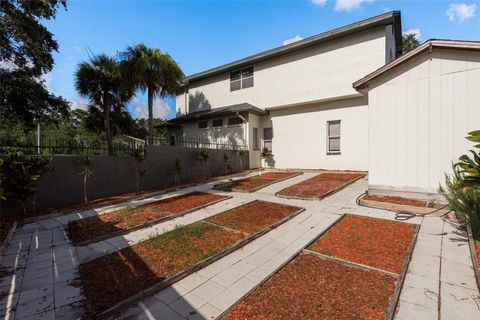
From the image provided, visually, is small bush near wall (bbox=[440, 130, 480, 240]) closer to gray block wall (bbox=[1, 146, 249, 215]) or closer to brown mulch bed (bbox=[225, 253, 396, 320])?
brown mulch bed (bbox=[225, 253, 396, 320])

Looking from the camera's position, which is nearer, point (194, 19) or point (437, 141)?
point (437, 141)

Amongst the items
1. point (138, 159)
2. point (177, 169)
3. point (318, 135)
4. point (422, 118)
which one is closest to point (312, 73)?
point (318, 135)

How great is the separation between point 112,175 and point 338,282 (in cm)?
878

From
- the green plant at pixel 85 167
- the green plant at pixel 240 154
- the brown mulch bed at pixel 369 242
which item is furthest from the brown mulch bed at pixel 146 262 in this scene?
the green plant at pixel 240 154

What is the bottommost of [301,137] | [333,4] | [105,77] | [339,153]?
[339,153]

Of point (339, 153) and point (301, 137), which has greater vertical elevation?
point (301, 137)

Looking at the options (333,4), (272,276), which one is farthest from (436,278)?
(333,4)

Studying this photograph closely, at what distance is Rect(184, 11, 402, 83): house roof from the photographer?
1065cm

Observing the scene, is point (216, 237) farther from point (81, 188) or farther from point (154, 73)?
point (154, 73)

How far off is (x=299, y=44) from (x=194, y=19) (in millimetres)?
6029

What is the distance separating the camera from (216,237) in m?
4.70

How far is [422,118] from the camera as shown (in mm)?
6527

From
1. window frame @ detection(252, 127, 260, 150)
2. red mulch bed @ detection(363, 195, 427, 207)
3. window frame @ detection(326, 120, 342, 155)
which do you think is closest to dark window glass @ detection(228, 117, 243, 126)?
window frame @ detection(252, 127, 260, 150)

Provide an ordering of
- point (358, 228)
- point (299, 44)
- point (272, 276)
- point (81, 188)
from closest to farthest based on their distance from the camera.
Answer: point (272, 276)
point (358, 228)
point (81, 188)
point (299, 44)
